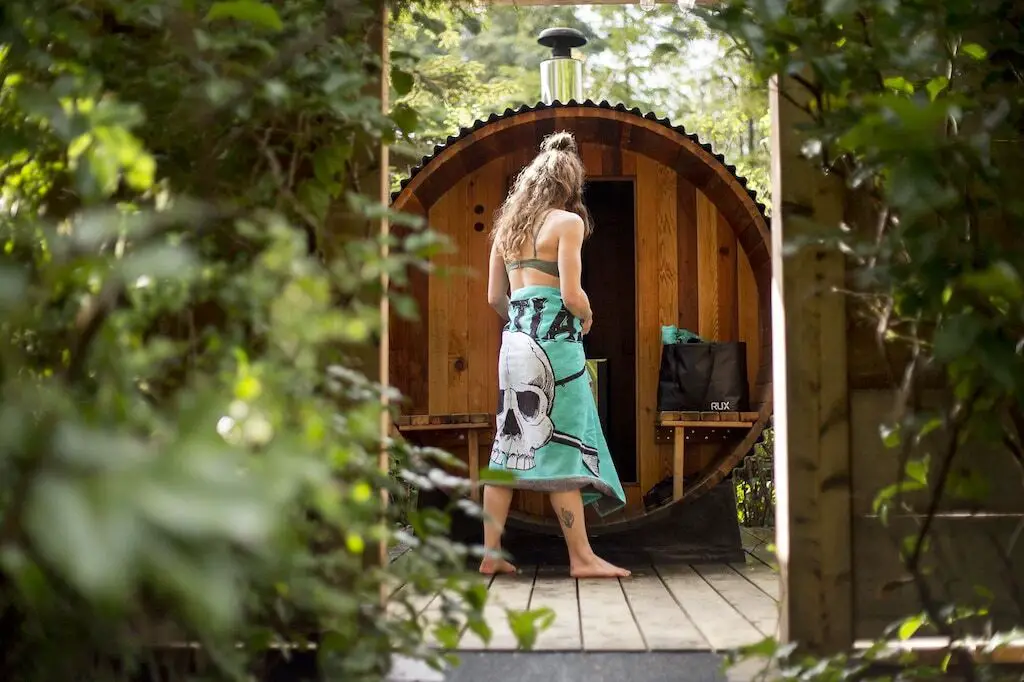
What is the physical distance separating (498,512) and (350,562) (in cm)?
276

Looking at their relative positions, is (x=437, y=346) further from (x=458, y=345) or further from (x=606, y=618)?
(x=606, y=618)

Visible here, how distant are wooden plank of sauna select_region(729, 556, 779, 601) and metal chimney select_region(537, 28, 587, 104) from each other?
2953 mm

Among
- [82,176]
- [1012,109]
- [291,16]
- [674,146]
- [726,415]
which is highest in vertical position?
[674,146]

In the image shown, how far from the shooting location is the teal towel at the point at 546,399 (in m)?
4.45

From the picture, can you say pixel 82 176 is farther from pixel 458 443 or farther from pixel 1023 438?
pixel 458 443

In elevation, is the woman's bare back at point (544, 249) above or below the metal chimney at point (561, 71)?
below

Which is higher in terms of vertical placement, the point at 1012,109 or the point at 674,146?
the point at 674,146

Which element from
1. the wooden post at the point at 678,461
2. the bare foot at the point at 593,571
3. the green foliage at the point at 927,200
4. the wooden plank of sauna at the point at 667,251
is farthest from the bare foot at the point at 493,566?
the green foliage at the point at 927,200

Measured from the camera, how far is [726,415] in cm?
533

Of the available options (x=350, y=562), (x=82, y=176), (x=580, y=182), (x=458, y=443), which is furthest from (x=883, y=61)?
(x=458, y=443)

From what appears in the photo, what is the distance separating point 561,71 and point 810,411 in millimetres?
4304

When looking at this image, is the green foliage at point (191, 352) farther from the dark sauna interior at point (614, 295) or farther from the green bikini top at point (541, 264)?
the dark sauna interior at point (614, 295)

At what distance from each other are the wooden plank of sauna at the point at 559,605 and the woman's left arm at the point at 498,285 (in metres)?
1.18

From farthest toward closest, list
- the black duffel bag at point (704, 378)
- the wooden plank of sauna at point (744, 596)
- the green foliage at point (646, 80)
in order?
the green foliage at point (646, 80) → the black duffel bag at point (704, 378) → the wooden plank of sauna at point (744, 596)
